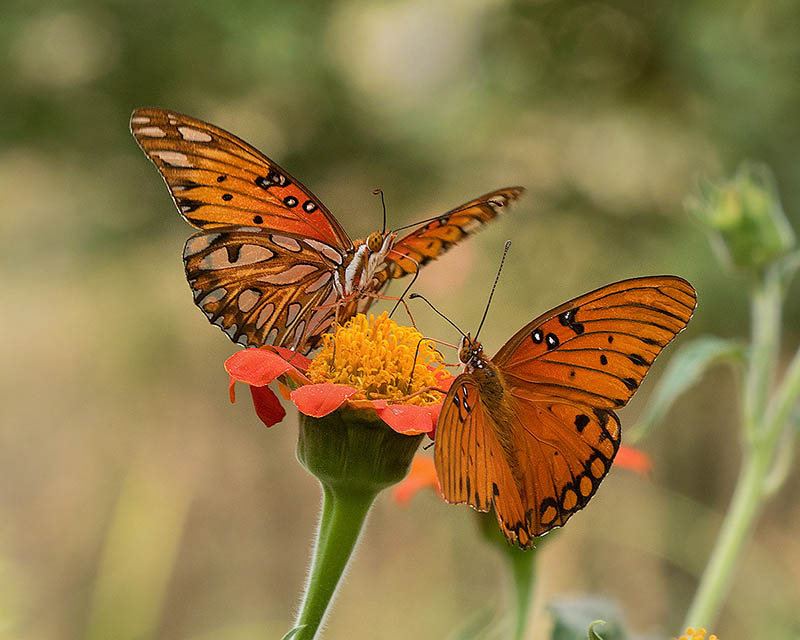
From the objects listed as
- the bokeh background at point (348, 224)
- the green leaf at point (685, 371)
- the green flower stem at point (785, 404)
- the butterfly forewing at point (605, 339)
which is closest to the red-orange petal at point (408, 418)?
the butterfly forewing at point (605, 339)

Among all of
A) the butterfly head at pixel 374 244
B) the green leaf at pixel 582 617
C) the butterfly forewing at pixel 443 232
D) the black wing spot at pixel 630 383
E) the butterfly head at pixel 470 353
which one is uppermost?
the butterfly forewing at pixel 443 232

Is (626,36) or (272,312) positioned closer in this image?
(272,312)

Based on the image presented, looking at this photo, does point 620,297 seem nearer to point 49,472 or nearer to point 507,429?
point 507,429

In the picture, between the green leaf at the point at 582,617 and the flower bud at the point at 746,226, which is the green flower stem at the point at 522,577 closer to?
the green leaf at the point at 582,617

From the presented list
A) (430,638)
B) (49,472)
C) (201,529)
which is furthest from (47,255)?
(430,638)

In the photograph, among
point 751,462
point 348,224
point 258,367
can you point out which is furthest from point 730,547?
point 348,224

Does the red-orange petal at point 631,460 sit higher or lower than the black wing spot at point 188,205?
lower

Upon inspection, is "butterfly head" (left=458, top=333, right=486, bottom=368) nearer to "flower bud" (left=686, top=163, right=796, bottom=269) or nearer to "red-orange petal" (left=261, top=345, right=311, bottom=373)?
"red-orange petal" (left=261, top=345, right=311, bottom=373)
